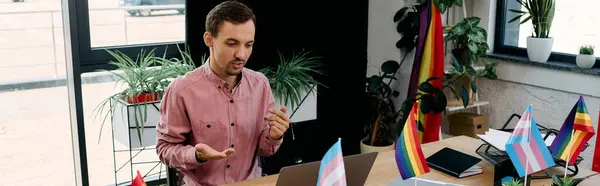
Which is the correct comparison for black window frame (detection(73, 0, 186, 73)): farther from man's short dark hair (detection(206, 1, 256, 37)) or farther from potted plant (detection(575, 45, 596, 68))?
potted plant (detection(575, 45, 596, 68))

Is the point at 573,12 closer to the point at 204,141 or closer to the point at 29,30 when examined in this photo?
the point at 204,141

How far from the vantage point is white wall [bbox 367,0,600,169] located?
3492 millimetres

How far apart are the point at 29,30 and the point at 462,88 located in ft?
7.87

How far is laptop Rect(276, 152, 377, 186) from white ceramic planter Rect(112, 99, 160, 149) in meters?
1.60

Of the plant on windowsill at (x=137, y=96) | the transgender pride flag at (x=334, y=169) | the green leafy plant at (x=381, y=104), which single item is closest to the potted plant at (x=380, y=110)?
the green leafy plant at (x=381, y=104)

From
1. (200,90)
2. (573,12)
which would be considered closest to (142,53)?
(200,90)

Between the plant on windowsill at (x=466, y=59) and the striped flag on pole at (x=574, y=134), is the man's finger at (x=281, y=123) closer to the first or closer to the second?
the striped flag on pole at (x=574, y=134)

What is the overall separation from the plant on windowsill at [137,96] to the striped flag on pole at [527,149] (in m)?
1.87

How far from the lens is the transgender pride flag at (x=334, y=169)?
4.80ft

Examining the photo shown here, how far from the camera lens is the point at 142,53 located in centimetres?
359

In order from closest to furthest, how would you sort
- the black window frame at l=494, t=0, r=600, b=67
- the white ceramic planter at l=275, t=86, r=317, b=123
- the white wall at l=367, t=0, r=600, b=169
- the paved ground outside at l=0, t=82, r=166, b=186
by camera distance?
the paved ground outside at l=0, t=82, r=166, b=186, the white wall at l=367, t=0, r=600, b=169, the white ceramic planter at l=275, t=86, r=317, b=123, the black window frame at l=494, t=0, r=600, b=67

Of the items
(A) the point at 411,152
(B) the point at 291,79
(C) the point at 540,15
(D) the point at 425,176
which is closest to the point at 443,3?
(C) the point at 540,15

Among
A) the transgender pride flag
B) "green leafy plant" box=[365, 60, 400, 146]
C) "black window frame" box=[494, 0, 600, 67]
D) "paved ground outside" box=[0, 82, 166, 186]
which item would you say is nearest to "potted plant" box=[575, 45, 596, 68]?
"black window frame" box=[494, 0, 600, 67]

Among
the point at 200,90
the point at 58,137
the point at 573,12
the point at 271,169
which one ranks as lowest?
the point at 271,169
